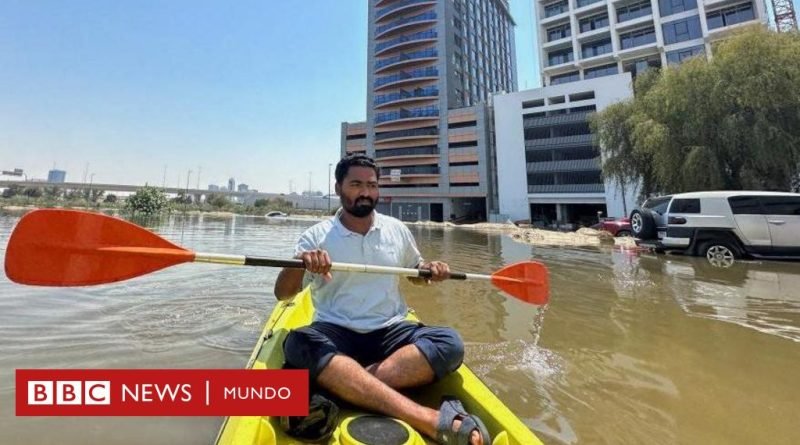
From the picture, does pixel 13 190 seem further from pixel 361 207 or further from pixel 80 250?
pixel 361 207

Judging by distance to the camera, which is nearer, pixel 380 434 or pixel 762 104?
pixel 380 434

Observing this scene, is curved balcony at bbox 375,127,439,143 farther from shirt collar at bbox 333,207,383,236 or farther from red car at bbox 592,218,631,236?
shirt collar at bbox 333,207,383,236

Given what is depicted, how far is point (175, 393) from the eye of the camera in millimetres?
2250

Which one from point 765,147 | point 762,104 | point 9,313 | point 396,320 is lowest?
point 9,313

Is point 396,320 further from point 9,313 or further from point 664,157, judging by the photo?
point 664,157

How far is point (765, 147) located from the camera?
14086 millimetres

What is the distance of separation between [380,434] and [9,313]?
6200mm

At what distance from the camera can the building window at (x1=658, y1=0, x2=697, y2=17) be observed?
35.2m

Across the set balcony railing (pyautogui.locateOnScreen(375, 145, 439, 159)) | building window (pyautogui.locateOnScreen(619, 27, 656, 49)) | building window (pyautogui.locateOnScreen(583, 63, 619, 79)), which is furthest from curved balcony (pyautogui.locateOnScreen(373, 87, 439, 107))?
building window (pyautogui.locateOnScreen(619, 27, 656, 49))

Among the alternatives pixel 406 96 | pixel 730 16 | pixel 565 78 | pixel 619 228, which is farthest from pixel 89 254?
pixel 406 96

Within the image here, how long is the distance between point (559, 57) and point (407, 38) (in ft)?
69.2

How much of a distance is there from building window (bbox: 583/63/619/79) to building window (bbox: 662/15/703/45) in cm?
486

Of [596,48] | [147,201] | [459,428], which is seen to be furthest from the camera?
[147,201]

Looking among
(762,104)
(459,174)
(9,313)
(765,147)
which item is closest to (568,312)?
(9,313)
